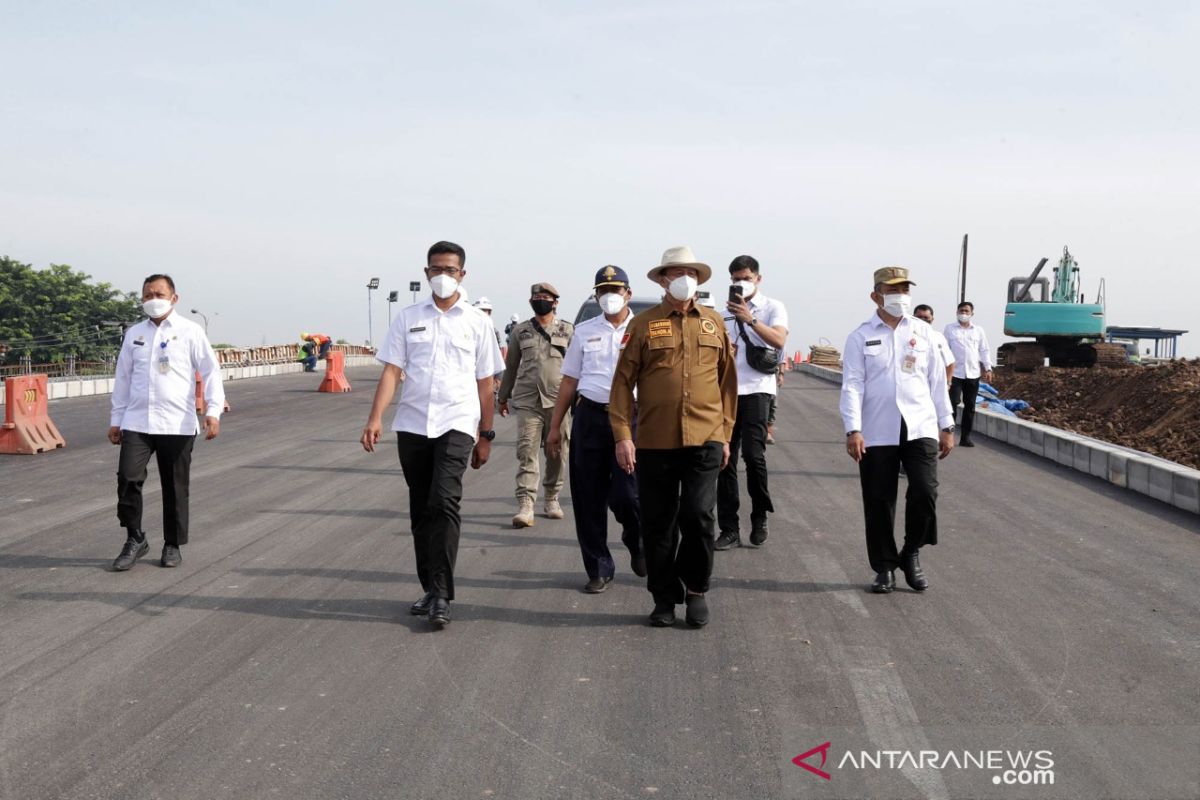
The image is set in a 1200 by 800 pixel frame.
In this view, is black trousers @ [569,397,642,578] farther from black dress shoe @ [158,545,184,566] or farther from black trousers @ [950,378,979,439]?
black trousers @ [950,378,979,439]

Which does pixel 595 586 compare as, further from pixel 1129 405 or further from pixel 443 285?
pixel 1129 405

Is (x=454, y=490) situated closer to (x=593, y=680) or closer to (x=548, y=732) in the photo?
(x=593, y=680)

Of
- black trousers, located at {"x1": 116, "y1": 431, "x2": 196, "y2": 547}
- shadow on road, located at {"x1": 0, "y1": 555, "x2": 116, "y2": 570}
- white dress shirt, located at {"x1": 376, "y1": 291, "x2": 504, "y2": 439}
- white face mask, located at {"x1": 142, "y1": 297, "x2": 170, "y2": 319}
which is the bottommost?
shadow on road, located at {"x1": 0, "y1": 555, "x2": 116, "y2": 570}

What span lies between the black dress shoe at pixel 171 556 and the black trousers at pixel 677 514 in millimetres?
3326

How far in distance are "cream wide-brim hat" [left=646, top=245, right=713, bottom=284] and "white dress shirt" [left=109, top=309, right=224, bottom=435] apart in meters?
3.16

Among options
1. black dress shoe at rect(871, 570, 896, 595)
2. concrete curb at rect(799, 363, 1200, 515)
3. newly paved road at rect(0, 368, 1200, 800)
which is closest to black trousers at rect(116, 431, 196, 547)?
newly paved road at rect(0, 368, 1200, 800)

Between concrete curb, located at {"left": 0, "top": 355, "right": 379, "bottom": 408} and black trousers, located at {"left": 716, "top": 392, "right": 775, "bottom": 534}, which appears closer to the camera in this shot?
black trousers, located at {"left": 716, "top": 392, "right": 775, "bottom": 534}

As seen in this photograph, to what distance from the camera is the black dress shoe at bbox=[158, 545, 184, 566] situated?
7.55m

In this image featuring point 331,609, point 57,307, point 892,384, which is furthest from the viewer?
point 57,307

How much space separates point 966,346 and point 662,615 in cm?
1051

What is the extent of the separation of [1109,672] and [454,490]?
3283 mm

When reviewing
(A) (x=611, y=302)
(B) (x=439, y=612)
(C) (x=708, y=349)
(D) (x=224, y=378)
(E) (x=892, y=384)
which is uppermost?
(A) (x=611, y=302)

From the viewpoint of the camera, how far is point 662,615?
19.7 feet

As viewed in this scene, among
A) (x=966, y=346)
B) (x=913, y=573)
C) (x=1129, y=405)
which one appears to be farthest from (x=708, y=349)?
(x=1129, y=405)
